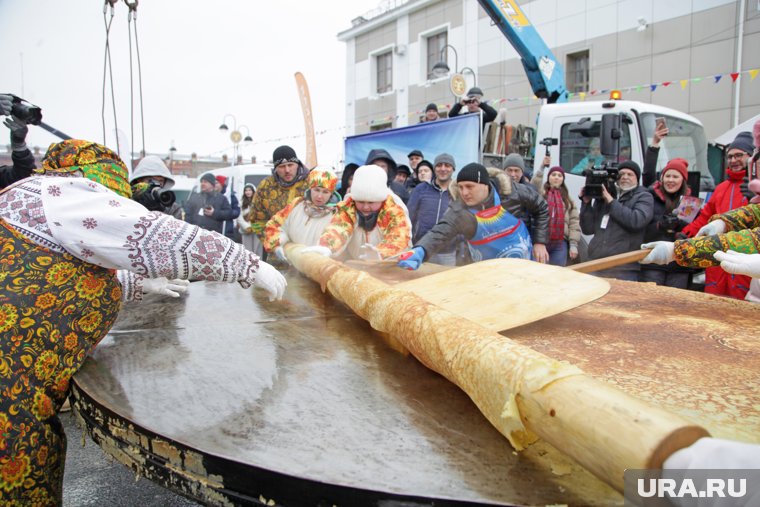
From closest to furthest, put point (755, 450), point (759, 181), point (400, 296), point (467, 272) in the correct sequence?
point (755, 450)
point (400, 296)
point (467, 272)
point (759, 181)

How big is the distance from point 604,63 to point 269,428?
11998 mm

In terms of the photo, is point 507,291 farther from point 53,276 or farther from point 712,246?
point 53,276

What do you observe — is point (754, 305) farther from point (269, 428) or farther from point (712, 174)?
point (712, 174)

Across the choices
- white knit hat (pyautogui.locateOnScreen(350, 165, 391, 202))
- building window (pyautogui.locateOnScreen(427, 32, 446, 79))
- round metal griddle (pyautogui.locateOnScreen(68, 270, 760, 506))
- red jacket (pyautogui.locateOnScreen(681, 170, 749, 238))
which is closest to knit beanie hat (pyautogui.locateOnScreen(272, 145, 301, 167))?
white knit hat (pyautogui.locateOnScreen(350, 165, 391, 202))

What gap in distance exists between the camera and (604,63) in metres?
11.0

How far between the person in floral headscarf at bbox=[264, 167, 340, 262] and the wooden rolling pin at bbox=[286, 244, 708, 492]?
2.47m

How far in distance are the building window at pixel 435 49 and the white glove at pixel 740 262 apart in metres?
13.8

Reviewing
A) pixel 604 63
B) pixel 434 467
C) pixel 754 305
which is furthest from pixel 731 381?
pixel 604 63

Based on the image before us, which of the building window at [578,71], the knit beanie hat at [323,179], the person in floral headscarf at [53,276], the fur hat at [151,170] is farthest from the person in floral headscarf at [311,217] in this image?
the building window at [578,71]

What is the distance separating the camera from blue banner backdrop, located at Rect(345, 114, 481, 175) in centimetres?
538

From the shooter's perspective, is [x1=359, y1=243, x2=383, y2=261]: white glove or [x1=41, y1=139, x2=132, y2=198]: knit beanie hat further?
[x1=359, y1=243, x2=383, y2=261]: white glove

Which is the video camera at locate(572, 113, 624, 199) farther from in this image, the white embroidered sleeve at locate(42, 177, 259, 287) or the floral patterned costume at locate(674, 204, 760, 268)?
the white embroidered sleeve at locate(42, 177, 259, 287)

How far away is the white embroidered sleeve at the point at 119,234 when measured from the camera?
1326 mm

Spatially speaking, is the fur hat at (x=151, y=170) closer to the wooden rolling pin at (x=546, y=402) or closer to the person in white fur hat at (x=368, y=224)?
the person in white fur hat at (x=368, y=224)
